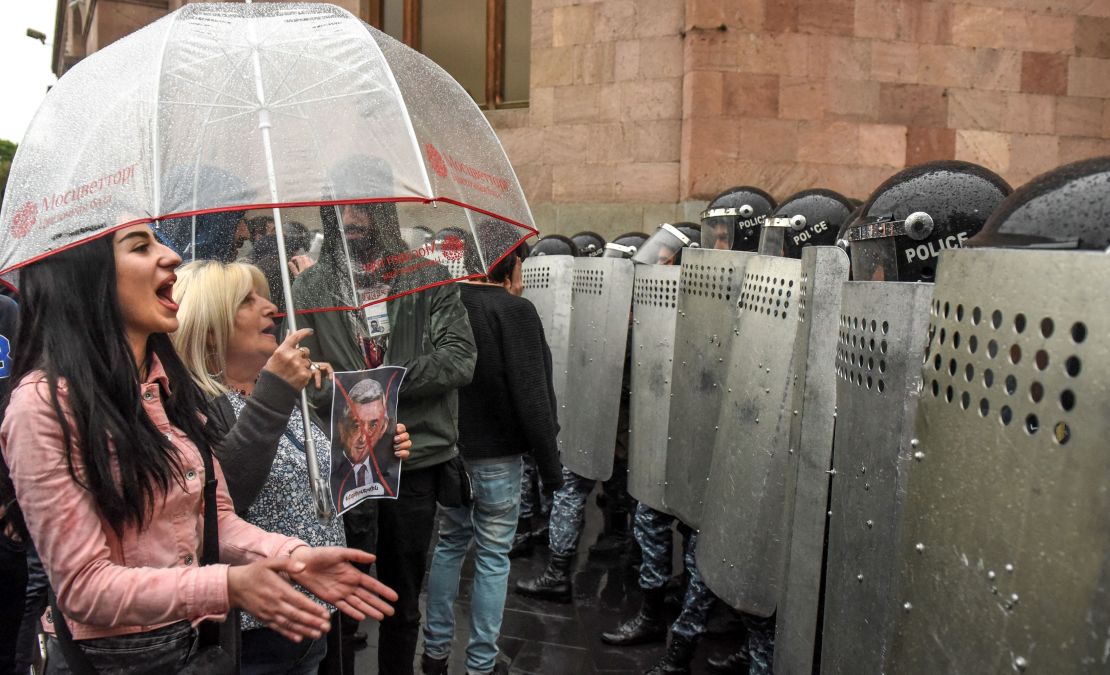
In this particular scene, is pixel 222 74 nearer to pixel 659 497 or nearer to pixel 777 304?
pixel 777 304

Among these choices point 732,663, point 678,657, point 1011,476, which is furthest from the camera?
point 732,663

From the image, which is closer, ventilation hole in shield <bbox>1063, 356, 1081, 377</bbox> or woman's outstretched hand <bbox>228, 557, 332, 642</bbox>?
ventilation hole in shield <bbox>1063, 356, 1081, 377</bbox>

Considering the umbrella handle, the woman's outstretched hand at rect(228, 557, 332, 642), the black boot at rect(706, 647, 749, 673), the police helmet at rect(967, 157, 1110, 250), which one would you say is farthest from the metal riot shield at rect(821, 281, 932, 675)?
the black boot at rect(706, 647, 749, 673)

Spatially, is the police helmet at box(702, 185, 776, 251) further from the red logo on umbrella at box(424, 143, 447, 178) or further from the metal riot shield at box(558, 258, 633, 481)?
the red logo on umbrella at box(424, 143, 447, 178)

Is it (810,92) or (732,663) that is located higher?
(810,92)

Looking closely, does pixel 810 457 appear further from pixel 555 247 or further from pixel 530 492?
pixel 555 247

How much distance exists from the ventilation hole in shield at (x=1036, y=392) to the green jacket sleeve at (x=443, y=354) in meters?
2.46

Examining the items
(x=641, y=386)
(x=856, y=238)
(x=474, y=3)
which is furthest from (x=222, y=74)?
(x=474, y=3)

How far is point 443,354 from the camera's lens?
11.8 feet

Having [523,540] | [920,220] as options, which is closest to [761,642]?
[920,220]

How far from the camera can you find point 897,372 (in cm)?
211

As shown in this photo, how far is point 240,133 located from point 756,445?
6.43 feet

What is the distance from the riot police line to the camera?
1347 mm

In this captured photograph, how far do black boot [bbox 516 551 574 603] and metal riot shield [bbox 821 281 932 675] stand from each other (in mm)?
3219
